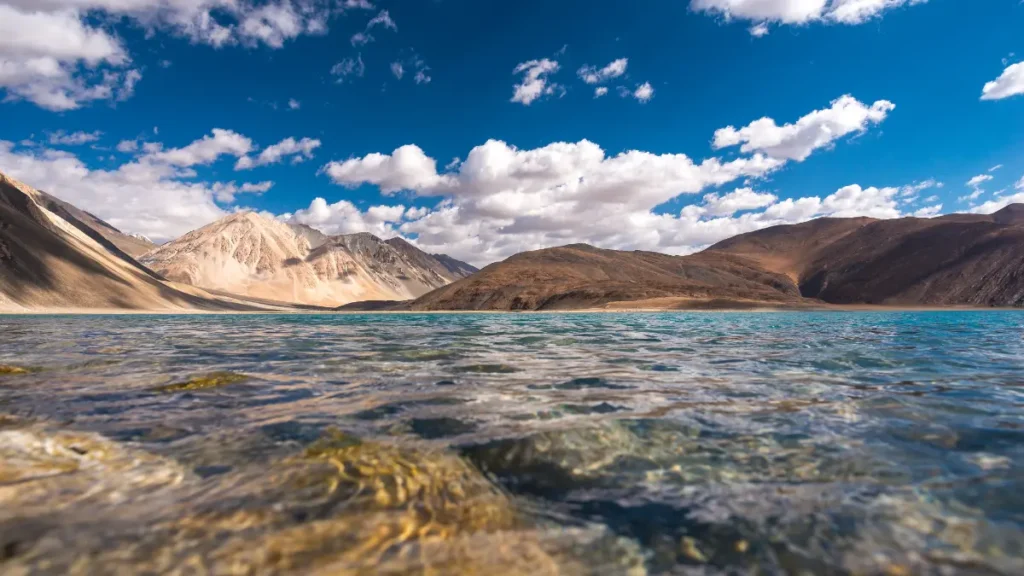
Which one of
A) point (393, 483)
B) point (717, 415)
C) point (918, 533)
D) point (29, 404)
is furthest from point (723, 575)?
point (29, 404)

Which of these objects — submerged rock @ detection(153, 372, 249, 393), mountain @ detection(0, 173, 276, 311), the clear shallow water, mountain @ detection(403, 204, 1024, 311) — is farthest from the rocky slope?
the clear shallow water

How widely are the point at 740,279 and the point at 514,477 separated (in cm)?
19743

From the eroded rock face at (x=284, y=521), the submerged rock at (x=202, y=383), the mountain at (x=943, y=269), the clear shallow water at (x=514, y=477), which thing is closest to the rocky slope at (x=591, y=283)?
the mountain at (x=943, y=269)

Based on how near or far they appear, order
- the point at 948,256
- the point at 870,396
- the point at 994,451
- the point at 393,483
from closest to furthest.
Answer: the point at 393,483, the point at 994,451, the point at 870,396, the point at 948,256

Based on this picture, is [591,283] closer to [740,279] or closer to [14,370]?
[740,279]

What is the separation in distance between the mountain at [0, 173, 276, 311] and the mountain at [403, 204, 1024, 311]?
73.0 metres

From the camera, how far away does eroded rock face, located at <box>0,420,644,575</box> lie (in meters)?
3.64

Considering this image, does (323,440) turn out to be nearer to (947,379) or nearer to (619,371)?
(619,371)

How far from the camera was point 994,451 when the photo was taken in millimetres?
6094

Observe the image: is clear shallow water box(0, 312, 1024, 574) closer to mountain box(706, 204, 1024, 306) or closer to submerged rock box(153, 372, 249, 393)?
submerged rock box(153, 372, 249, 393)

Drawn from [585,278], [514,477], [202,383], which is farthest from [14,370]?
[585,278]

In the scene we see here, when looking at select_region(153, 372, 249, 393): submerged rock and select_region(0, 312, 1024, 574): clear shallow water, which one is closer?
select_region(0, 312, 1024, 574): clear shallow water

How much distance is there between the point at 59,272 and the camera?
4919 inches

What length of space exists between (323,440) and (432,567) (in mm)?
3457
